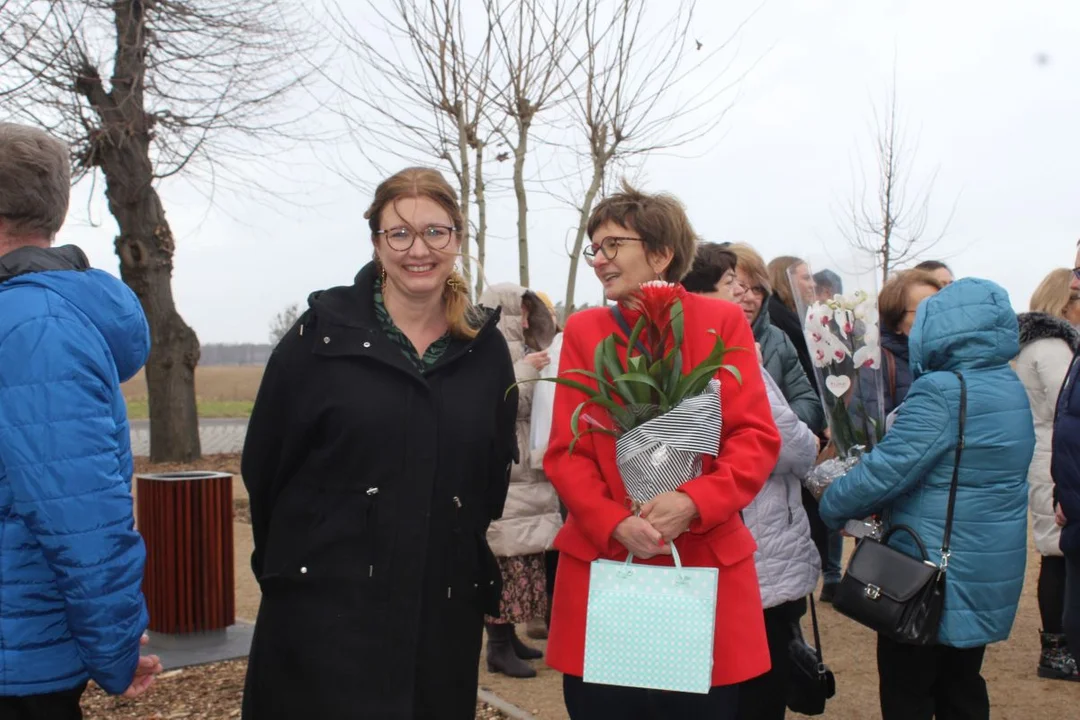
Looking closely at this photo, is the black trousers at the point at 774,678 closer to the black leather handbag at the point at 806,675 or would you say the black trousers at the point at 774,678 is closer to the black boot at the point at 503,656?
the black leather handbag at the point at 806,675

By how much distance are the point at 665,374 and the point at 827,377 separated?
60.4 inches

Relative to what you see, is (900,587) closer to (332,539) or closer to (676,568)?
(676,568)

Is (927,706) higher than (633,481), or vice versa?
(633,481)

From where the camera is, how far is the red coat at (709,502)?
2529 millimetres

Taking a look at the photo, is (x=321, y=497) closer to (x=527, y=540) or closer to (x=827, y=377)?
(x=827, y=377)

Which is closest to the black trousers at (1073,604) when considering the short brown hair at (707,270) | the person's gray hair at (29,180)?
the short brown hair at (707,270)

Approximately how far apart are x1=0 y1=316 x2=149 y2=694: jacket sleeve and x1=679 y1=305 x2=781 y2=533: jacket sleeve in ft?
4.43

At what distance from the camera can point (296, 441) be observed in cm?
249

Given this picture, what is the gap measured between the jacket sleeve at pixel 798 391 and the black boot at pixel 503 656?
77.5 inches

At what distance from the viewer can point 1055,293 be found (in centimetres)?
557

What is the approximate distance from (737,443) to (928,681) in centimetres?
158

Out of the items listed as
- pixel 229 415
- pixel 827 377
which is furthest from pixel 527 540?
pixel 229 415

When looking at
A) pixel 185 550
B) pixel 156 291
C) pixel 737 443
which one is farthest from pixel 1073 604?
pixel 156 291

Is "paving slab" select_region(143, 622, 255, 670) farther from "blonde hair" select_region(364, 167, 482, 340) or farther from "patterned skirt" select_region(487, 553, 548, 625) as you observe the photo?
"blonde hair" select_region(364, 167, 482, 340)
